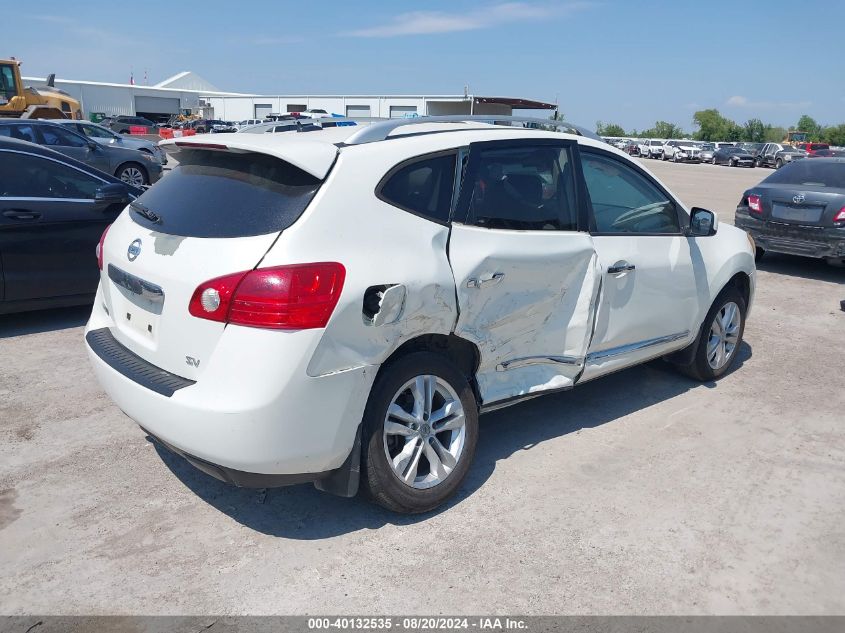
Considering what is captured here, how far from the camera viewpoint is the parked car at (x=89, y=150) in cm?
1430

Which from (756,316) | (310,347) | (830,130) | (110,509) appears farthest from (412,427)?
(830,130)

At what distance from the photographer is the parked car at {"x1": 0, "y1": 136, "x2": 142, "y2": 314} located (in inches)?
241

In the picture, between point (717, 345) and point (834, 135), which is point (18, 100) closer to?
point (717, 345)

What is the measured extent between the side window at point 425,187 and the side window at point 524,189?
5.2 inches

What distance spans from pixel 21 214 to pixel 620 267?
15.6 ft

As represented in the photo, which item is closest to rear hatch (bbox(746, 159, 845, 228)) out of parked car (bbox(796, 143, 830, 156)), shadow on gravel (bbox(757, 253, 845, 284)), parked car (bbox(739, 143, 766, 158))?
shadow on gravel (bbox(757, 253, 845, 284))

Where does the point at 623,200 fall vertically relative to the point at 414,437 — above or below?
above

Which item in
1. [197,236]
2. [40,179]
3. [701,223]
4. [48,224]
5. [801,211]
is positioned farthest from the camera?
[801,211]

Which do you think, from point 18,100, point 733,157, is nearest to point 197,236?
point 18,100

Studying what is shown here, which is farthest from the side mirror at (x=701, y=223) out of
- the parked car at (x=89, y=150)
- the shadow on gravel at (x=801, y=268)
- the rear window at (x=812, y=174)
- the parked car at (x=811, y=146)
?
the parked car at (x=811, y=146)

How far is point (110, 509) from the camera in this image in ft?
12.0

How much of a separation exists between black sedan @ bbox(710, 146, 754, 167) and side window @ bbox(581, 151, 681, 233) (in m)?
50.1

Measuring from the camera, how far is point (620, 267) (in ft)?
14.7

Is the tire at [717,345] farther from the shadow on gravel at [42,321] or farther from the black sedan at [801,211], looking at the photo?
the shadow on gravel at [42,321]
